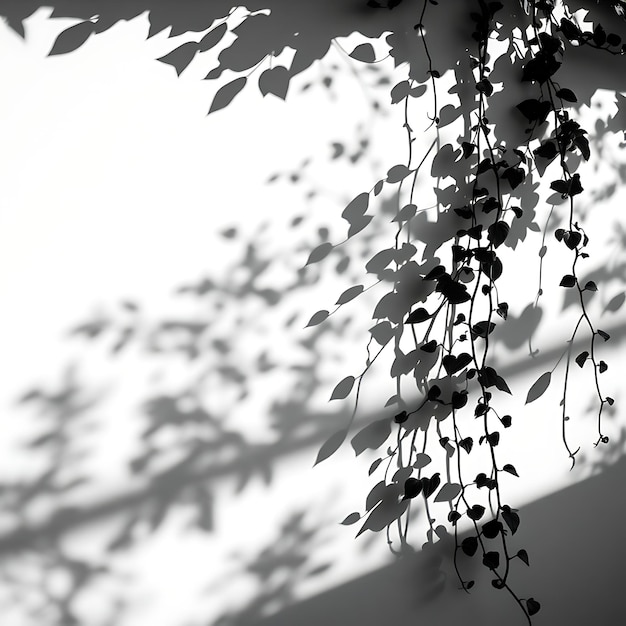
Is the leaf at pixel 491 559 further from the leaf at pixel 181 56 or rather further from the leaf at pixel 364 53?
the leaf at pixel 181 56

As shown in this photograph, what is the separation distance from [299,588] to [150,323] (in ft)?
3.10

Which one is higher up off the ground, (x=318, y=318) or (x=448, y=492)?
(x=318, y=318)

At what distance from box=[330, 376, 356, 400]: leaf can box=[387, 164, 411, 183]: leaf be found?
668mm

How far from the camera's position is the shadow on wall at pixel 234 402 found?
153cm

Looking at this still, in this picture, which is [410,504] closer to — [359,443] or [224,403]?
[359,443]

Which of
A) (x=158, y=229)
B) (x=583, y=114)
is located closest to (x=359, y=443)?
(x=158, y=229)

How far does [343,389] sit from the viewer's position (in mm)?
1911

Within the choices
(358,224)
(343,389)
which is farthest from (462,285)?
(343,389)

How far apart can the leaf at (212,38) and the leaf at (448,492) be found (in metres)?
1.60

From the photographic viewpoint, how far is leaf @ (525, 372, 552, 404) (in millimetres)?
2258

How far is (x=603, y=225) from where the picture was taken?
95.0 inches

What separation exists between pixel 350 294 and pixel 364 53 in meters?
0.78

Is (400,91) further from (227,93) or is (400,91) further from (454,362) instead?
(454,362)

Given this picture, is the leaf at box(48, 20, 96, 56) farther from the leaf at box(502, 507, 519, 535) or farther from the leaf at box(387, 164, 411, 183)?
the leaf at box(502, 507, 519, 535)
